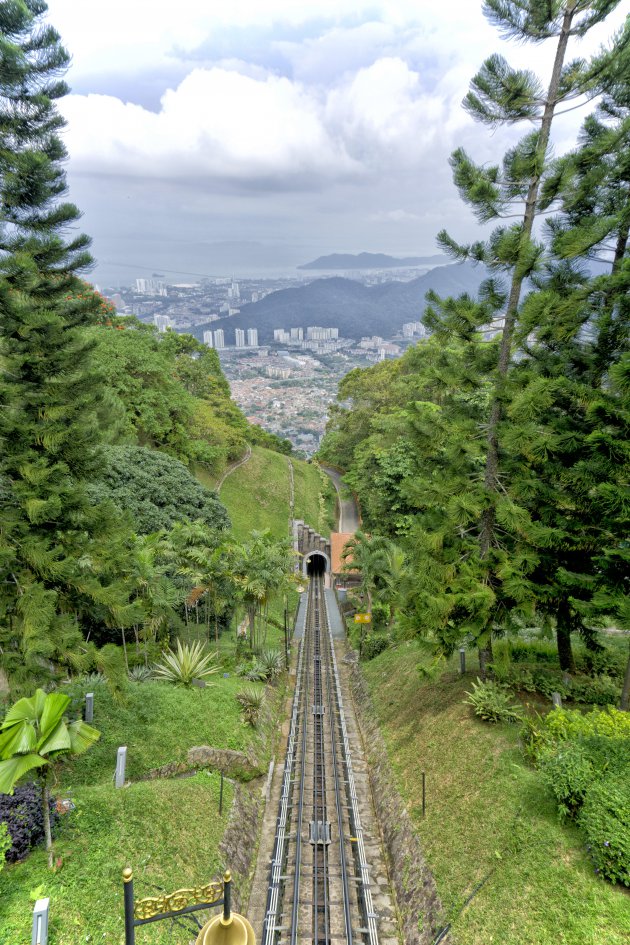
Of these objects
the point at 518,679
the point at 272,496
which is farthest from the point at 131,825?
the point at 272,496

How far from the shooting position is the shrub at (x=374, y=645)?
826 inches

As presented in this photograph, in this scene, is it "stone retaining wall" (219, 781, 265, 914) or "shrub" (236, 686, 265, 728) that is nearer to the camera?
"stone retaining wall" (219, 781, 265, 914)

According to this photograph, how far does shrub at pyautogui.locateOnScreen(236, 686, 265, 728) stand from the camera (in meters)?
13.5

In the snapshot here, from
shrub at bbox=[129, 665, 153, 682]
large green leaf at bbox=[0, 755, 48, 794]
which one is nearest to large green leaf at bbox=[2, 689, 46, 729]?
large green leaf at bbox=[0, 755, 48, 794]

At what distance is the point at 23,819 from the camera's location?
277 inches

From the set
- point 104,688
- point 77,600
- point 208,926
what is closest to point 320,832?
point 104,688

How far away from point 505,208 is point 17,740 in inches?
511

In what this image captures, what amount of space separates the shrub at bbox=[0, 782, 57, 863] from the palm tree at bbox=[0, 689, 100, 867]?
73.0 inches

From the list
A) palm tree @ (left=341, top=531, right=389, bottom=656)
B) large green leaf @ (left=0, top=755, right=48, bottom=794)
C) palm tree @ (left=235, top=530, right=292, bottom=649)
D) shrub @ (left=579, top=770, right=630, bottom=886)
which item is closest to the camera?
large green leaf @ (left=0, top=755, right=48, bottom=794)

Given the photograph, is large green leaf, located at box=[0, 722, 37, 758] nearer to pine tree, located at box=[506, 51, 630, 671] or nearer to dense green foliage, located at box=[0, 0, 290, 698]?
dense green foliage, located at box=[0, 0, 290, 698]

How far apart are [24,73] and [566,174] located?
1077 cm

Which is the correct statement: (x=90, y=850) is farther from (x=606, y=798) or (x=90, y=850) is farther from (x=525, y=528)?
(x=525, y=528)

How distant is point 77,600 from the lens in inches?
422

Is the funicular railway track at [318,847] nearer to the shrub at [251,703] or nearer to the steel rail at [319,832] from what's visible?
the steel rail at [319,832]
